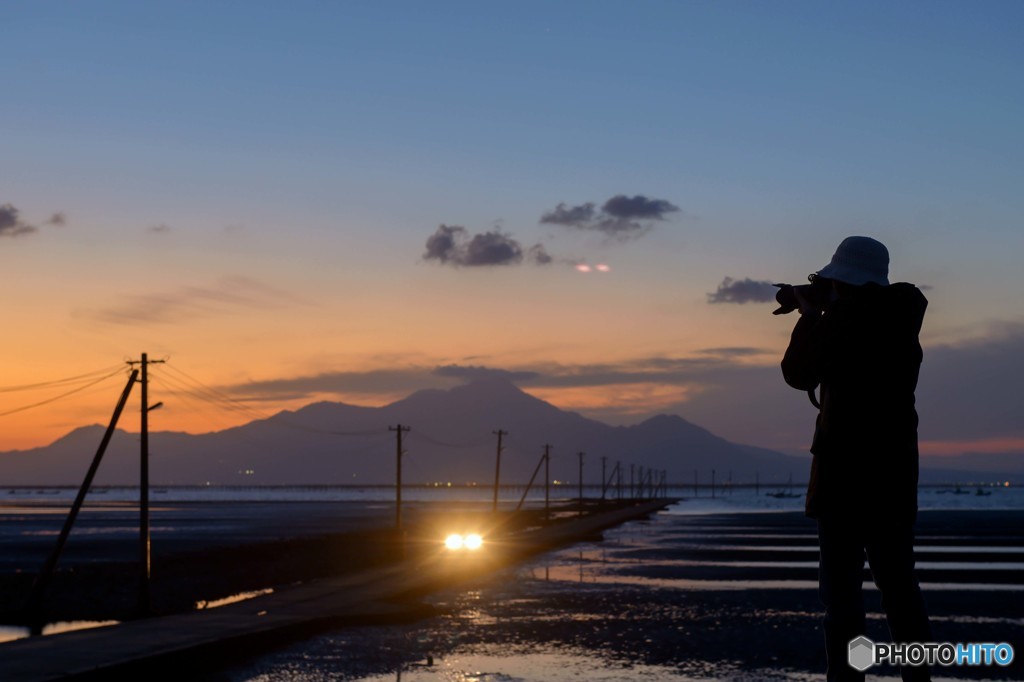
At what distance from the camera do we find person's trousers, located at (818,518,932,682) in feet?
15.1

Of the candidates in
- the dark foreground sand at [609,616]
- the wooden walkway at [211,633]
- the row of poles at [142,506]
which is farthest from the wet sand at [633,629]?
the row of poles at [142,506]

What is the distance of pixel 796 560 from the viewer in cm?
3672

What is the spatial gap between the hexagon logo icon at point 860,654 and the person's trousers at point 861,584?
2 cm

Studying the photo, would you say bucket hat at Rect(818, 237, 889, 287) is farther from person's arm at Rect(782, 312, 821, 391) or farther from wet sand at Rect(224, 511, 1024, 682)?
wet sand at Rect(224, 511, 1024, 682)

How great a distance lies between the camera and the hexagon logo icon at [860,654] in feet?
14.8

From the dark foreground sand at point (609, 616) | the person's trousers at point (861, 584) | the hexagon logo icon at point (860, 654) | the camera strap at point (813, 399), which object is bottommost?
the dark foreground sand at point (609, 616)

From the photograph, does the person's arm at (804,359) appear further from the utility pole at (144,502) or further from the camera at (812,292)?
the utility pole at (144,502)

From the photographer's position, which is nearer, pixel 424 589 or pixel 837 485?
pixel 837 485

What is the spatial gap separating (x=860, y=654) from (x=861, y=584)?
0.86 feet

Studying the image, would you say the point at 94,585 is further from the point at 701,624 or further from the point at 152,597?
the point at 701,624

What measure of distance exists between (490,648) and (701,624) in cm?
426

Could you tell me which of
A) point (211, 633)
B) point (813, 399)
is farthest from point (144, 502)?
point (813, 399)

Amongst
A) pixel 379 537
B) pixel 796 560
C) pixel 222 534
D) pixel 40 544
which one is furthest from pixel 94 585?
pixel 222 534

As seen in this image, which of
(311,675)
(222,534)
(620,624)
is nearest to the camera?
(311,675)
